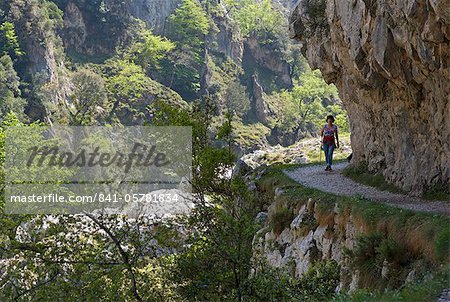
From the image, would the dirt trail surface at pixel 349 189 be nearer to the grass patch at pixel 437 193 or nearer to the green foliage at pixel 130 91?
the grass patch at pixel 437 193

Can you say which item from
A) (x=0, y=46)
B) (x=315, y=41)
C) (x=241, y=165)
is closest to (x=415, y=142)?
(x=315, y=41)

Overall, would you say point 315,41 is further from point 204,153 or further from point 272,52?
point 272,52

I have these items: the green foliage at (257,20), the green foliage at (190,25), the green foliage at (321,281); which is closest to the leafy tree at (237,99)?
the green foliage at (190,25)

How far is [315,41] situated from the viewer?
2041 centimetres

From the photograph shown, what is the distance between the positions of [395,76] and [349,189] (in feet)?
12.9

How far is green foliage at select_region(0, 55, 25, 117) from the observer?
188ft

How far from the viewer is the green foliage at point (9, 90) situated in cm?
5716

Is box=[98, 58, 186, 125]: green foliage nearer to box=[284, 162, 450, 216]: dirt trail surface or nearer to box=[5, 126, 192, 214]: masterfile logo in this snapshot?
box=[5, 126, 192, 214]: masterfile logo

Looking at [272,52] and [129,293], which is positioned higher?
[272,52]

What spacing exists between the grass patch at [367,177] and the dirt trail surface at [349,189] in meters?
0.24

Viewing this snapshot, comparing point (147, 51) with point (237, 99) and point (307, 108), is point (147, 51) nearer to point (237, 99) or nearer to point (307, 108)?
point (237, 99)

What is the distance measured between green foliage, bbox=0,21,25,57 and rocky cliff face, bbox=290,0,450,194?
55.2 m

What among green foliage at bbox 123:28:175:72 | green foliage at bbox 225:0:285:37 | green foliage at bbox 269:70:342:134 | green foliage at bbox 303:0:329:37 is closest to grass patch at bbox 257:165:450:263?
green foliage at bbox 303:0:329:37

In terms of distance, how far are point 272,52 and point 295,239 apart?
93900 mm
